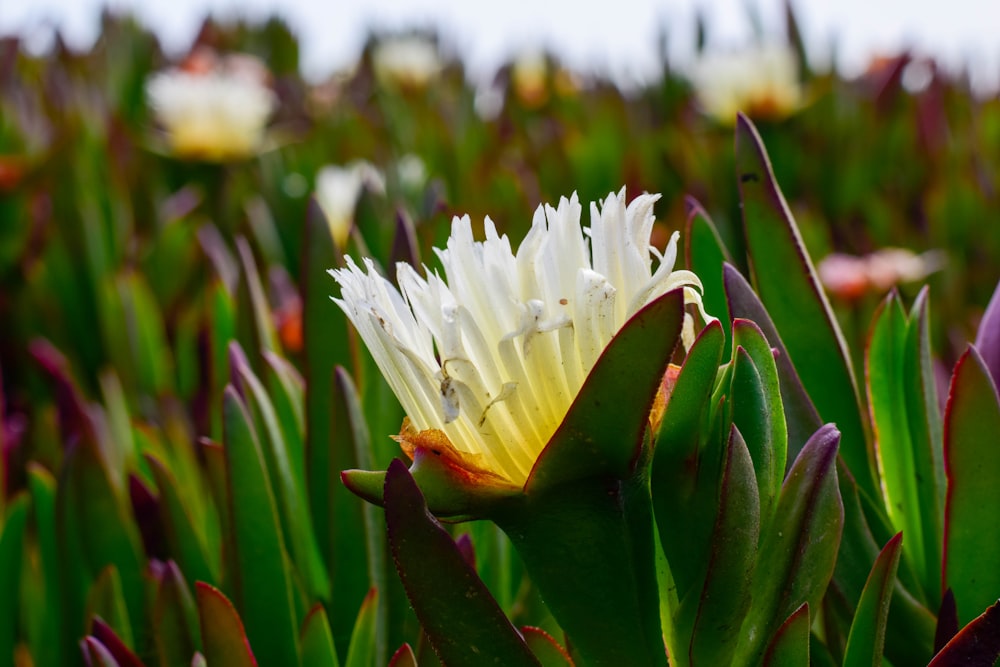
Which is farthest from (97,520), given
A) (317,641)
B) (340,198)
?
(340,198)

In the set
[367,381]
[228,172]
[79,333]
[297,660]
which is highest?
[228,172]

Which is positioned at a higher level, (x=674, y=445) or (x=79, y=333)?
(x=79, y=333)

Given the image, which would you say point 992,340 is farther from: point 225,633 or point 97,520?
point 97,520

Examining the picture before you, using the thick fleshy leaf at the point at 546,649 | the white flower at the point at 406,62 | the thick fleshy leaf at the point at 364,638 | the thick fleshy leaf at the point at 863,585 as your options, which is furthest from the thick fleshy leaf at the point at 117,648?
the white flower at the point at 406,62

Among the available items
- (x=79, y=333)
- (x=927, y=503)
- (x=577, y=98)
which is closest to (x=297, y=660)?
(x=927, y=503)

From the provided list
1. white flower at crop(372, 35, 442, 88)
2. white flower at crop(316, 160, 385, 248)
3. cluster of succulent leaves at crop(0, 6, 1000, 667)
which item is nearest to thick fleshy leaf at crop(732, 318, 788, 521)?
cluster of succulent leaves at crop(0, 6, 1000, 667)

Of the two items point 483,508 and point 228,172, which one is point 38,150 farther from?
point 483,508

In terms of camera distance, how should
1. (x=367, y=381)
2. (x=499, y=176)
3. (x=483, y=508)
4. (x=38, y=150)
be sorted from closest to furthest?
(x=483, y=508), (x=367, y=381), (x=499, y=176), (x=38, y=150)
